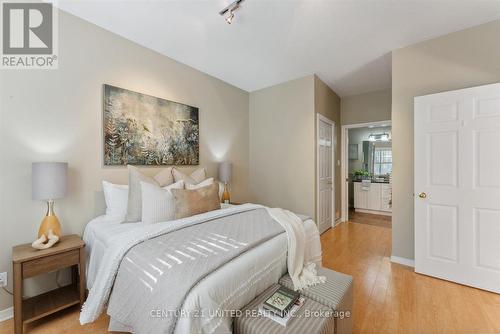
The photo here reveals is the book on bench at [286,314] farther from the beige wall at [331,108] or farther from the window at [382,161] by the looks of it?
the window at [382,161]

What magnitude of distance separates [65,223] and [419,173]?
3.87 metres

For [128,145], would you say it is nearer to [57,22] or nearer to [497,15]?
[57,22]

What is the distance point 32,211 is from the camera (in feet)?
6.07

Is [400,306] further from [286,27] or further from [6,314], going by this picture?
[6,314]

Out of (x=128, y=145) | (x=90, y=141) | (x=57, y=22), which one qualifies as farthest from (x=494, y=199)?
(x=57, y=22)

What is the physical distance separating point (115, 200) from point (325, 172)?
132 inches

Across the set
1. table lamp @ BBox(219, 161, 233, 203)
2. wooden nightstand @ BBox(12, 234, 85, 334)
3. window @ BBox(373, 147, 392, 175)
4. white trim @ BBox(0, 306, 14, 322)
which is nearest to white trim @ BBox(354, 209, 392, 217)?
window @ BBox(373, 147, 392, 175)

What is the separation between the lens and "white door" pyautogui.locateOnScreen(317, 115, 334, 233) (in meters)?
3.67

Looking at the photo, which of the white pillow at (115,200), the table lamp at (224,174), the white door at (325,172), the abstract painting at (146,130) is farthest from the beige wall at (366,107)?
the white pillow at (115,200)

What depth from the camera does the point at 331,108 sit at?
13.6 ft

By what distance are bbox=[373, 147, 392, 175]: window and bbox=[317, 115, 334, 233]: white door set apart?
2.90 metres

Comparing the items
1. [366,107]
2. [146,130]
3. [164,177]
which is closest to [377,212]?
[366,107]

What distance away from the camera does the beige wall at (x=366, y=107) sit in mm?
4066

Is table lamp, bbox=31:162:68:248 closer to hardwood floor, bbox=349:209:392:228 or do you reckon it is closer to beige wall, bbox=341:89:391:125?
beige wall, bbox=341:89:391:125
